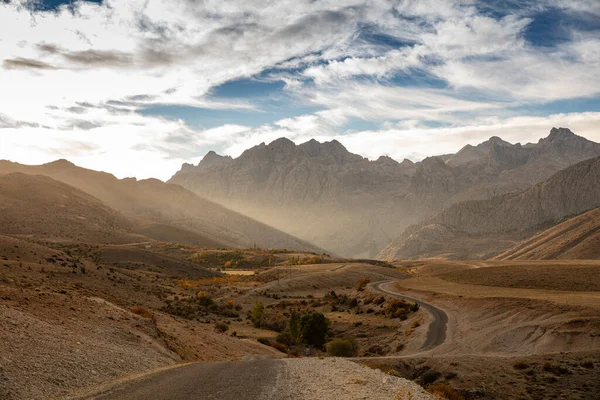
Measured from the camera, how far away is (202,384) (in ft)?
49.2

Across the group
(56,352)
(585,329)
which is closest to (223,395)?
(56,352)

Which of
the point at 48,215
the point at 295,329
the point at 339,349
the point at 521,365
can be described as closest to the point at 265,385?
the point at 521,365

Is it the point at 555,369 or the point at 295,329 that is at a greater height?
the point at 555,369

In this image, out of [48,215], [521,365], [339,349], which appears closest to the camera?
[521,365]

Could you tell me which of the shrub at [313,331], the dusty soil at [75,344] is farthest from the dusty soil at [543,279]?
the dusty soil at [75,344]

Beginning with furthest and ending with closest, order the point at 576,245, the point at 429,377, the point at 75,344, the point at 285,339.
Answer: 1. the point at 576,245
2. the point at 285,339
3. the point at 429,377
4. the point at 75,344

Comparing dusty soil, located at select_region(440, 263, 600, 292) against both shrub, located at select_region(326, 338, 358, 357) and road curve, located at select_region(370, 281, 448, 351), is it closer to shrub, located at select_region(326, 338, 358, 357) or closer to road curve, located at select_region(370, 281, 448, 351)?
road curve, located at select_region(370, 281, 448, 351)

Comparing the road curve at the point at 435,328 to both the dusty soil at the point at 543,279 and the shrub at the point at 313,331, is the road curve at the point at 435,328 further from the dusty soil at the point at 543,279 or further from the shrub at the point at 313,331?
the dusty soil at the point at 543,279

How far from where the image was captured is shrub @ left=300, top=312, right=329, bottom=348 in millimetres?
47469

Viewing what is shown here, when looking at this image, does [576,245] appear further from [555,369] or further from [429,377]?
[429,377]

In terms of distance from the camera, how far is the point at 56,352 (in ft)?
54.9

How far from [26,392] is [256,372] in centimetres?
783

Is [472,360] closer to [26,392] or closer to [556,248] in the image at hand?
[26,392]

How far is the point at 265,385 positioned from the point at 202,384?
211 centimetres
